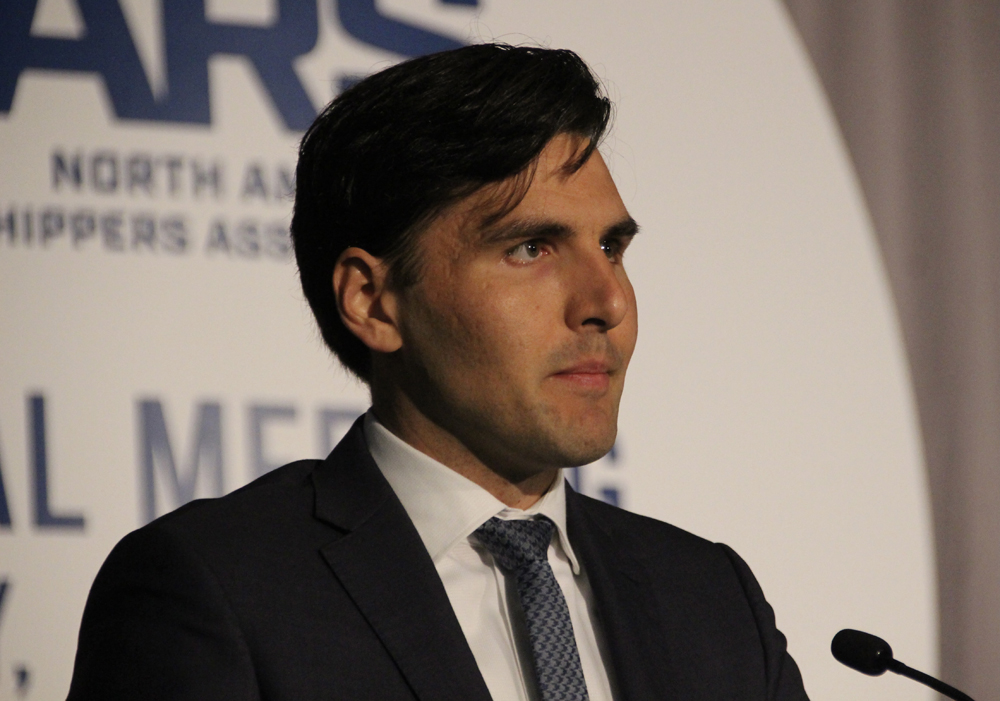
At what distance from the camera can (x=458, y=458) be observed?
2.13 meters

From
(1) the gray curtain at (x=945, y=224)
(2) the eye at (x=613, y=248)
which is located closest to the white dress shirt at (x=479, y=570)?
(2) the eye at (x=613, y=248)

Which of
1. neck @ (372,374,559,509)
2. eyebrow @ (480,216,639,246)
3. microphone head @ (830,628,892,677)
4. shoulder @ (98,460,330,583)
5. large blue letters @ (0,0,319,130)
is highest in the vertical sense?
large blue letters @ (0,0,319,130)

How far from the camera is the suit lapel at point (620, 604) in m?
2.04

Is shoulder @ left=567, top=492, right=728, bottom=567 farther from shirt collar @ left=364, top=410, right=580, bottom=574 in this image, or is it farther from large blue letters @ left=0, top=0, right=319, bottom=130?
large blue letters @ left=0, top=0, right=319, bottom=130

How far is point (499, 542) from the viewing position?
2.06 m

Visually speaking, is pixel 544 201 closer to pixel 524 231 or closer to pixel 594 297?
pixel 524 231

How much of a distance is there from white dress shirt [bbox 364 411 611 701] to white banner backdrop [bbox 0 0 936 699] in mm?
897

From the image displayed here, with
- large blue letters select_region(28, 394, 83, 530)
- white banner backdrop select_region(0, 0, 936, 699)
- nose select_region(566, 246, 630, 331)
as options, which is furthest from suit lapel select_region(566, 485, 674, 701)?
large blue letters select_region(28, 394, 83, 530)

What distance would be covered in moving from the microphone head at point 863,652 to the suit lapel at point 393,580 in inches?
22.5

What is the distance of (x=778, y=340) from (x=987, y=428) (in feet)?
2.39

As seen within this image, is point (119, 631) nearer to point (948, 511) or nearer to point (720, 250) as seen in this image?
point (720, 250)

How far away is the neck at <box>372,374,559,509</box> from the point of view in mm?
2129

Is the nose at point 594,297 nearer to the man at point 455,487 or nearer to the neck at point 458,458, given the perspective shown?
the man at point 455,487

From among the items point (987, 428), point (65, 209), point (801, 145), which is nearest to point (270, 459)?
point (65, 209)
